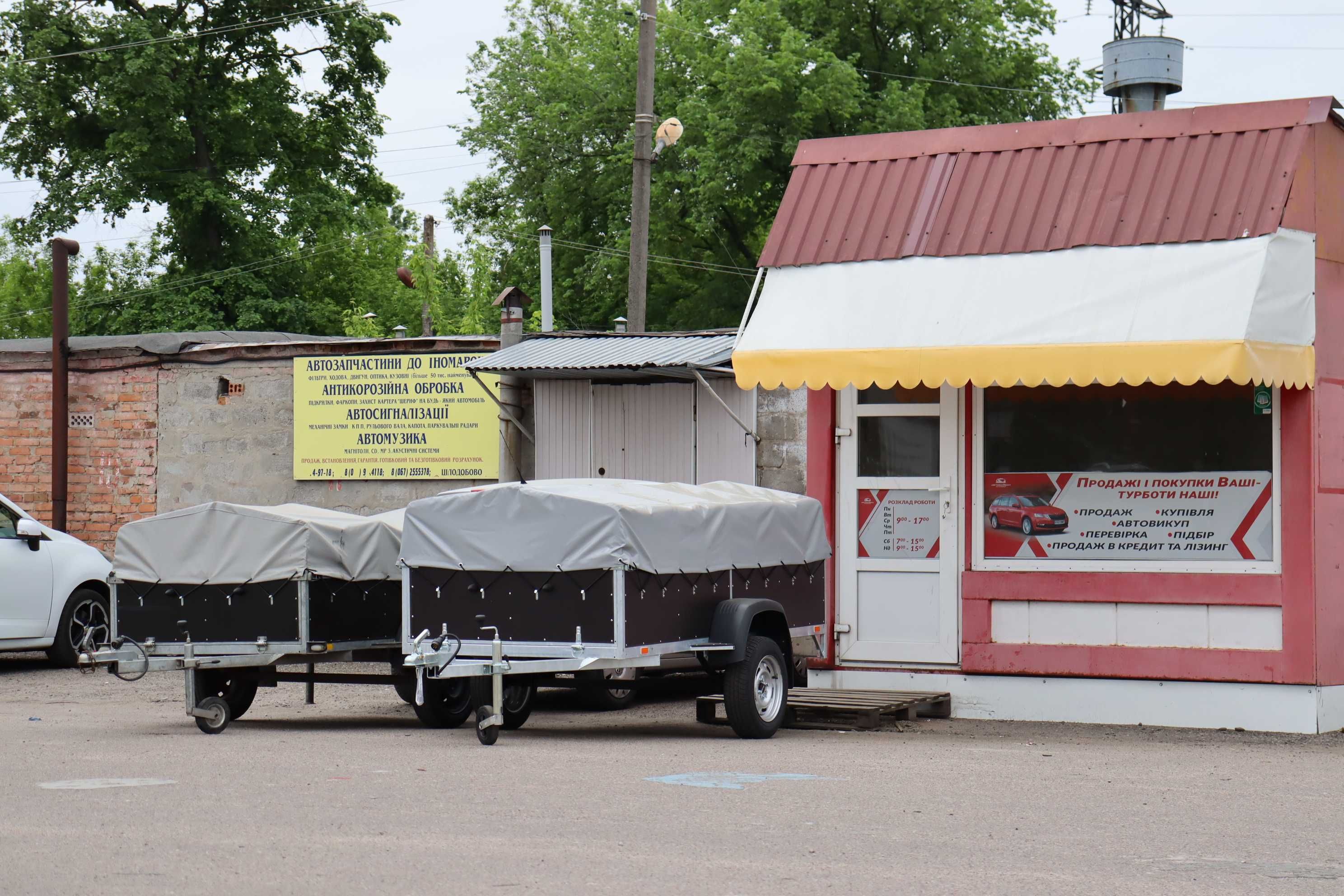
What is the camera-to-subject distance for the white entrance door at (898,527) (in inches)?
493

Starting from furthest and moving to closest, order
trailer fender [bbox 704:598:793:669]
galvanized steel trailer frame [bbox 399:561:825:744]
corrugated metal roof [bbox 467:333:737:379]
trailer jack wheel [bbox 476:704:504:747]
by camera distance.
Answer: corrugated metal roof [bbox 467:333:737:379]
trailer fender [bbox 704:598:793:669]
trailer jack wheel [bbox 476:704:504:747]
galvanized steel trailer frame [bbox 399:561:825:744]

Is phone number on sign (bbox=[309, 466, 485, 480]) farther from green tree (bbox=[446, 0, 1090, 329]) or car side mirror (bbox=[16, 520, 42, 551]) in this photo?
green tree (bbox=[446, 0, 1090, 329])

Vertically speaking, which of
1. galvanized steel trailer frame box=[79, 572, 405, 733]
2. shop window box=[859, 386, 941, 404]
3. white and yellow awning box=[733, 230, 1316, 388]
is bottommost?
galvanized steel trailer frame box=[79, 572, 405, 733]

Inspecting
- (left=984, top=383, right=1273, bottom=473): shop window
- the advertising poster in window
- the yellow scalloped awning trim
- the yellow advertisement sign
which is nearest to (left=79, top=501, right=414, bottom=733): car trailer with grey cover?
the yellow scalloped awning trim

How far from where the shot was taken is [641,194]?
816 inches

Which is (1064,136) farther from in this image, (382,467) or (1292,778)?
(382,467)

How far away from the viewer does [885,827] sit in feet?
24.1

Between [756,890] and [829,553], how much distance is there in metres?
6.29

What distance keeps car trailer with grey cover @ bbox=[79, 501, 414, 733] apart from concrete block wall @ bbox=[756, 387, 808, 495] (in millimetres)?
4636

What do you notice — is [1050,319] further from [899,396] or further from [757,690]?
[757,690]

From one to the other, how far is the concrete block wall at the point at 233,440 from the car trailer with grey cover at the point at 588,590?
736 cm

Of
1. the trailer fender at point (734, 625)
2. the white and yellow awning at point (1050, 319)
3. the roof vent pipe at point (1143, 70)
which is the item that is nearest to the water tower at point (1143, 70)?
the roof vent pipe at point (1143, 70)

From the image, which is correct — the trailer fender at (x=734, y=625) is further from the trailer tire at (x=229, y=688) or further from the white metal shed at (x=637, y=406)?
the white metal shed at (x=637, y=406)

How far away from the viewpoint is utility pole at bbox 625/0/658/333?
20375 mm
